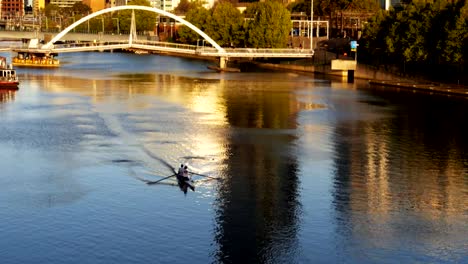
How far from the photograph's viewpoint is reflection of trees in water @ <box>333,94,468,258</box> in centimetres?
2436

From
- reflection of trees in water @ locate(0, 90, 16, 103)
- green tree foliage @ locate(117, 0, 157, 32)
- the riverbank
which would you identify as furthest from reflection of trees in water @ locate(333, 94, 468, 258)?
green tree foliage @ locate(117, 0, 157, 32)

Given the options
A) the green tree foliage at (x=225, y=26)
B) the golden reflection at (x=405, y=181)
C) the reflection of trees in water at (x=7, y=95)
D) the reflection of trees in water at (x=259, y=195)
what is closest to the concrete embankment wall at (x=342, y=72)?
the green tree foliage at (x=225, y=26)

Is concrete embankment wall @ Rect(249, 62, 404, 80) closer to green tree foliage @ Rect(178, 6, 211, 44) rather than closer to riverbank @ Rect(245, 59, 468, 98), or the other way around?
riverbank @ Rect(245, 59, 468, 98)

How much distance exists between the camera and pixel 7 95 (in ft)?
190

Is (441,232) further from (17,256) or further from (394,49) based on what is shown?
(394,49)

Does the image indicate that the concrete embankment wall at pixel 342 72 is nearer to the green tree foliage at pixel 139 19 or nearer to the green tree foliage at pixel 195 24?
the green tree foliage at pixel 195 24

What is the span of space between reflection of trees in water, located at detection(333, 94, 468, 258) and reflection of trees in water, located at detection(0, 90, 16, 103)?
72.7ft

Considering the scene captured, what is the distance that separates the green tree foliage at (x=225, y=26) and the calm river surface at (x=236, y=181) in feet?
163

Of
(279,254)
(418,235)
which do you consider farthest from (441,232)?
(279,254)

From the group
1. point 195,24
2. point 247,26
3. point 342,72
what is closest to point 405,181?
point 342,72

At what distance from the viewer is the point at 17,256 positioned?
21.8 metres

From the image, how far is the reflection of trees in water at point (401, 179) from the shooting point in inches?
959

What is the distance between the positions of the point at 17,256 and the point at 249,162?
1324 centimetres

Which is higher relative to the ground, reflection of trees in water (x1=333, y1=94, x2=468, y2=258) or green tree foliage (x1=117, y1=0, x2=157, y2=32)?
green tree foliage (x1=117, y1=0, x2=157, y2=32)
